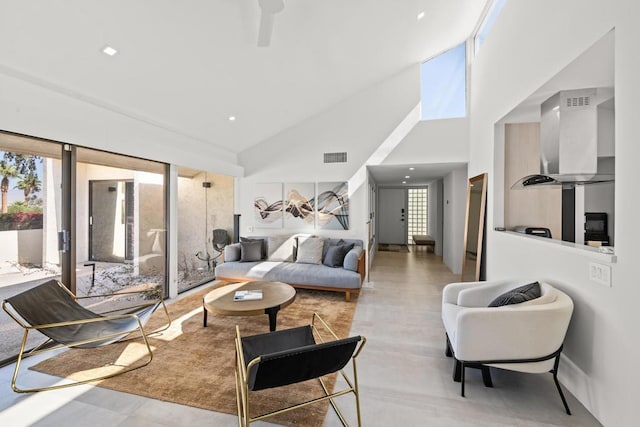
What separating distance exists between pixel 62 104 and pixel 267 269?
3.19m

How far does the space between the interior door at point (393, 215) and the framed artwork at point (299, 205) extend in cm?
526

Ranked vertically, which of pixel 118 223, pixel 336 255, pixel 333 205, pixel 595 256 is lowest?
pixel 336 255

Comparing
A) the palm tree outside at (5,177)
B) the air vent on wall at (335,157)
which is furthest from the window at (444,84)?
the palm tree outside at (5,177)

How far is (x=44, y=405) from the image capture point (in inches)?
74.6

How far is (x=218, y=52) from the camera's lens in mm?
3018

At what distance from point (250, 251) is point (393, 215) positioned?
654 cm

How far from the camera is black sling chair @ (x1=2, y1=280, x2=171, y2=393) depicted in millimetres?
1989

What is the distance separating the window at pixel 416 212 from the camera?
988 centimetres

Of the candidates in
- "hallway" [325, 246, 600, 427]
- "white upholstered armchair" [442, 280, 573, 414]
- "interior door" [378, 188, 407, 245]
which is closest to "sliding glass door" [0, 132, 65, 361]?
"hallway" [325, 246, 600, 427]

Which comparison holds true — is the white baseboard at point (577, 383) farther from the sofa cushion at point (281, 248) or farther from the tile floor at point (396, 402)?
the sofa cushion at point (281, 248)

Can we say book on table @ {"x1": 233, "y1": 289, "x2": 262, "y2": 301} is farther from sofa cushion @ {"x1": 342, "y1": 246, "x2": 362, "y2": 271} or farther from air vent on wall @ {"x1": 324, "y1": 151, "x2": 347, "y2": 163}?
air vent on wall @ {"x1": 324, "y1": 151, "x2": 347, "y2": 163}

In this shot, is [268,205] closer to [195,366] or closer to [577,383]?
[195,366]

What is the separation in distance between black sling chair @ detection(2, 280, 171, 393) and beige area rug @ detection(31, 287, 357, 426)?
0.59ft

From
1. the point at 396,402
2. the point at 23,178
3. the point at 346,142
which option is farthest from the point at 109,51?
the point at 396,402
